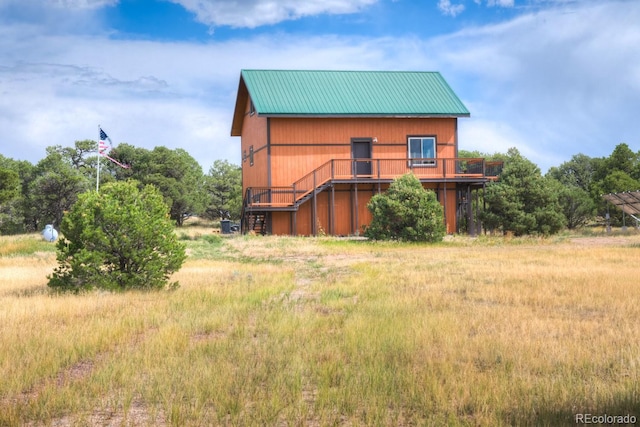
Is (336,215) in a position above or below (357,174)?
below

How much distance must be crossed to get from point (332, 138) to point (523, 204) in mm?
10412

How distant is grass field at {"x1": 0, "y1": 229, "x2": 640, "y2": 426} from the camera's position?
5305 mm

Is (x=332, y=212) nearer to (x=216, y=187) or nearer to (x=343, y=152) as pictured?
(x=343, y=152)

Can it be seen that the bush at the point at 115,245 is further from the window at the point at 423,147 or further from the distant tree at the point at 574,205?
the distant tree at the point at 574,205

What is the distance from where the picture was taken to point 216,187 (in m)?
71.9

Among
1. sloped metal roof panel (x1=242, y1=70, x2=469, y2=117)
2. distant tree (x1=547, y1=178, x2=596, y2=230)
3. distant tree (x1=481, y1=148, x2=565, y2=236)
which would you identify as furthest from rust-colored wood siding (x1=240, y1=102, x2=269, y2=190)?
distant tree (x1=547, y1=178, x2=596, y2=230)

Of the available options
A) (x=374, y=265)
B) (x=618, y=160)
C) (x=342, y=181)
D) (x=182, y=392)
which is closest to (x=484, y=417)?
(x=182, y=392)

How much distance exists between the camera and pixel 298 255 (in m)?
21.9

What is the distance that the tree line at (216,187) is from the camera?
33.5m

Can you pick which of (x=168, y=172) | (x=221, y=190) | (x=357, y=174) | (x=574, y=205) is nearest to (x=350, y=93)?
(x=357, y=174)

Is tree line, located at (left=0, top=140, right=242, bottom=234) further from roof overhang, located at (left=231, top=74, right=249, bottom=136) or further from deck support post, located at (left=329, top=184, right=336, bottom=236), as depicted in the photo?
deck support post, located at (left=329, top=184, right=336, bottom=236)

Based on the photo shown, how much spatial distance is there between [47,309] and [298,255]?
12.4 metres

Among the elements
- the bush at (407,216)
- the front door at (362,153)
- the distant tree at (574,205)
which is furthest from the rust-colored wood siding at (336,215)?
the distant tree at (574,205)

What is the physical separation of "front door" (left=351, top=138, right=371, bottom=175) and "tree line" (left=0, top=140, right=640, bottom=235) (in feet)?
21.0
